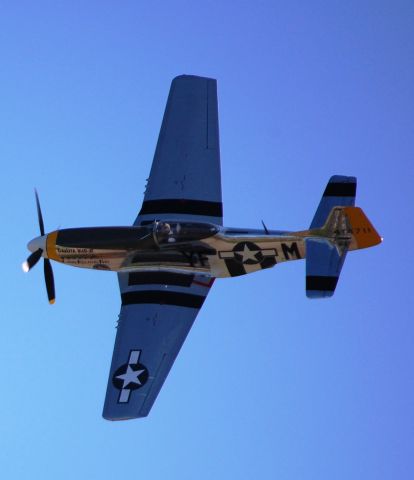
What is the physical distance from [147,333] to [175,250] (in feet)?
8.29

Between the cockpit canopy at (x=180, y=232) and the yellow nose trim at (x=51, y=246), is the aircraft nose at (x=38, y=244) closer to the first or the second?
the yellow nose trim at (x=51, y=246)

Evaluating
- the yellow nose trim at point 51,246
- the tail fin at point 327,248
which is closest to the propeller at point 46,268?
the yellow nose trim at point 51,246

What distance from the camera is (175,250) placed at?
33906 millimetres

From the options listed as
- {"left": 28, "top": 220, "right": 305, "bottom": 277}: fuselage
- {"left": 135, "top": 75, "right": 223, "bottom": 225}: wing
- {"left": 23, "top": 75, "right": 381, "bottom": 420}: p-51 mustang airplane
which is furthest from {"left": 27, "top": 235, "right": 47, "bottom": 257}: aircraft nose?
{"left": 135, "top": 75, "right": 223, "bottom": 225}: wing

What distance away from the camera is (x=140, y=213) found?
3538cm

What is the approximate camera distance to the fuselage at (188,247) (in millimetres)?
33656

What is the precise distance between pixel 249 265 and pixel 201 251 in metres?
1.34

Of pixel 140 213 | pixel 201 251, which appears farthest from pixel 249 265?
pixel 140 213

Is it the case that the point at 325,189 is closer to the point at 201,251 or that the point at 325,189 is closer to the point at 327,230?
the point at 327,230

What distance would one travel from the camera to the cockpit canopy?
110 feet

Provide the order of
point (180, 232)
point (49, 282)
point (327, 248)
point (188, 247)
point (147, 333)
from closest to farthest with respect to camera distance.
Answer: point (147, 333) < point (327, 248) < point (180, 232) < point (188, 247) < point (49, 282)

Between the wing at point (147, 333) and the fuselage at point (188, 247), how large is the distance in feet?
1.16

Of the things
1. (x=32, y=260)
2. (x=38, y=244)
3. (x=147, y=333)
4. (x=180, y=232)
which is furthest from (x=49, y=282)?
(x=180, y=232)

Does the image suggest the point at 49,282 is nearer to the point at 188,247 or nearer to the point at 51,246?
the point at 51,246
